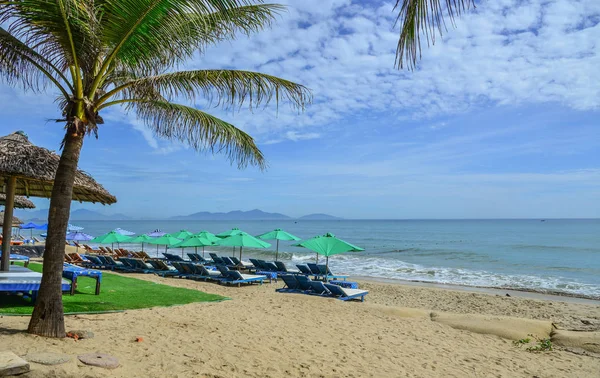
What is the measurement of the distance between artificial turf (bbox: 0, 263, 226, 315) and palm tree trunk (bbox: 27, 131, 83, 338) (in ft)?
6.98

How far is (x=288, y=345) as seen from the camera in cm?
609

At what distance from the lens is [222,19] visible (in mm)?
5160

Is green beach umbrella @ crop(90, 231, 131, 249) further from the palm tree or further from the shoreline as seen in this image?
the palm tree

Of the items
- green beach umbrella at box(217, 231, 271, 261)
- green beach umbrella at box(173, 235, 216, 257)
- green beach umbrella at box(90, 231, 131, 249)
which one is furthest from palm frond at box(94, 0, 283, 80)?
green beach umbrella at box(90, 231, 131, 249)

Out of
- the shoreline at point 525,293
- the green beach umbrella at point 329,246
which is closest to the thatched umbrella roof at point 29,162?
the green beach umbrella at point 329,246

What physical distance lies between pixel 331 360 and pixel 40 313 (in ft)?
11.2

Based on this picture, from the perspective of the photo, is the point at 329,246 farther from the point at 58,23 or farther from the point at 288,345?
the point at 58,23

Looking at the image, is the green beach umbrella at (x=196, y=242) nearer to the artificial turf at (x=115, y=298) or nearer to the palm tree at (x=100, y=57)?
the artificial turf at (x=115, y=298)

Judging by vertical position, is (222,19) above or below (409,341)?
above

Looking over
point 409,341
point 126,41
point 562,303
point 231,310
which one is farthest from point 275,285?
point 126,41

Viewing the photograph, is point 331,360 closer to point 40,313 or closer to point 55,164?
point 40,313

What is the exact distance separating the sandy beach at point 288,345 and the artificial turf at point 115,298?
529 mm

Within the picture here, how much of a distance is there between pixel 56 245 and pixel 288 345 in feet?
10.5

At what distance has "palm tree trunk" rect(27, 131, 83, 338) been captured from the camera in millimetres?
4801
